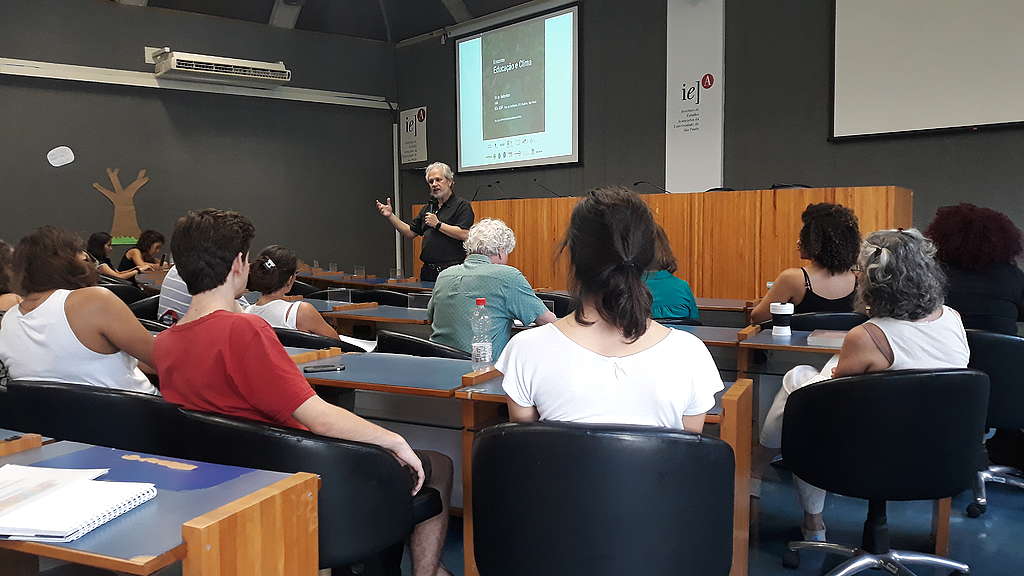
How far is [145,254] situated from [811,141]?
6.88m

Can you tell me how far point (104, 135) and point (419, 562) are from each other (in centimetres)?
814

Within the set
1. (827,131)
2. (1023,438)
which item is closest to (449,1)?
(827,131)

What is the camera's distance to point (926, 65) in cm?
586

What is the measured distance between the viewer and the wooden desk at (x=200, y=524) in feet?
3.51

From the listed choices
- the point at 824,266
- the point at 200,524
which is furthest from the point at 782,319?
the point at 200,524

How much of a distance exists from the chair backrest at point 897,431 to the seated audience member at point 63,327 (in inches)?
85.3

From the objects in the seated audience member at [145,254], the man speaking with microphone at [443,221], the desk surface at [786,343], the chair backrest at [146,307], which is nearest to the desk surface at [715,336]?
the desk surface at [786,343]

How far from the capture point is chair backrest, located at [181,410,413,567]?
5.09 feet

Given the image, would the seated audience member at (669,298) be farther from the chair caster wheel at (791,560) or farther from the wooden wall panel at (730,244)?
the wooden wall panel at (730,244)

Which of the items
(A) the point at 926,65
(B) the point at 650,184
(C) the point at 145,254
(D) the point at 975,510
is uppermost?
(A) the point at 926,65

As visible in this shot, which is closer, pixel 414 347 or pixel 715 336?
pixel 414 347

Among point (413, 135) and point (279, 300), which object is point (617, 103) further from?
point (279, 300)

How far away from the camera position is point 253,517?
119 cm

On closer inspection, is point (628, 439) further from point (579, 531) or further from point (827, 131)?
point (827, 131)
